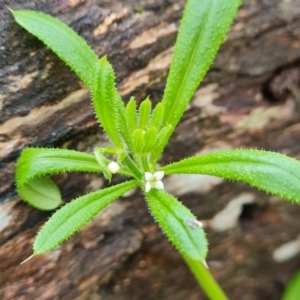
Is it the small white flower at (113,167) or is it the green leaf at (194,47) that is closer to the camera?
the small white flower at (113,167)

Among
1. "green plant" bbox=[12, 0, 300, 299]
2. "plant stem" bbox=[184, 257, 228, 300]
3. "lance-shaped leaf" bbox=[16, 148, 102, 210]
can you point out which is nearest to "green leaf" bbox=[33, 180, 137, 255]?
"green plant" bbox=[12, 0, 300, 299]

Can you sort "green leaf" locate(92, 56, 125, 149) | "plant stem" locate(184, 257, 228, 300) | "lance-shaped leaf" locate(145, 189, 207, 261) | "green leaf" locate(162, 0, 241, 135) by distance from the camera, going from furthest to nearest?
"plant stem" locate(184, 257, 228, 300)
"green leaf" locate(162, 0, 241, 135)
"green leaf" locate(92, 56, 125, 149)
"lance-shaped leaf" locate(145, 189, 207, 261)

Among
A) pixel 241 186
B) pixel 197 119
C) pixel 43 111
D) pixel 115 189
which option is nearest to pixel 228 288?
pixel 241 186

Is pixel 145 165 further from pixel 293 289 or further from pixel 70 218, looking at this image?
pixel 293 289

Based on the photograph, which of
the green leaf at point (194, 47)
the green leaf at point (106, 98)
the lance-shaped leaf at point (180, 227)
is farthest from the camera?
the green leaf at point (194, 47)

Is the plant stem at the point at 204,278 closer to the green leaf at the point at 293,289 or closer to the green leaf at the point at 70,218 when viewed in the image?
the green leaf at the point at 70,218

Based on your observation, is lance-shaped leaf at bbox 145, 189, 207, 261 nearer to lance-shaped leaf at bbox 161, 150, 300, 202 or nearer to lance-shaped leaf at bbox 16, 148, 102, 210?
lance-shaped leaf at bbox 161, 150, 300, 202

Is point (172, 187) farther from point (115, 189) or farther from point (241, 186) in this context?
point (115, 189)

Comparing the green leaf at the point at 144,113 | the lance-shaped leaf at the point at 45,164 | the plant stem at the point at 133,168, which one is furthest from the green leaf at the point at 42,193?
the green leaf at the point at 144,113
